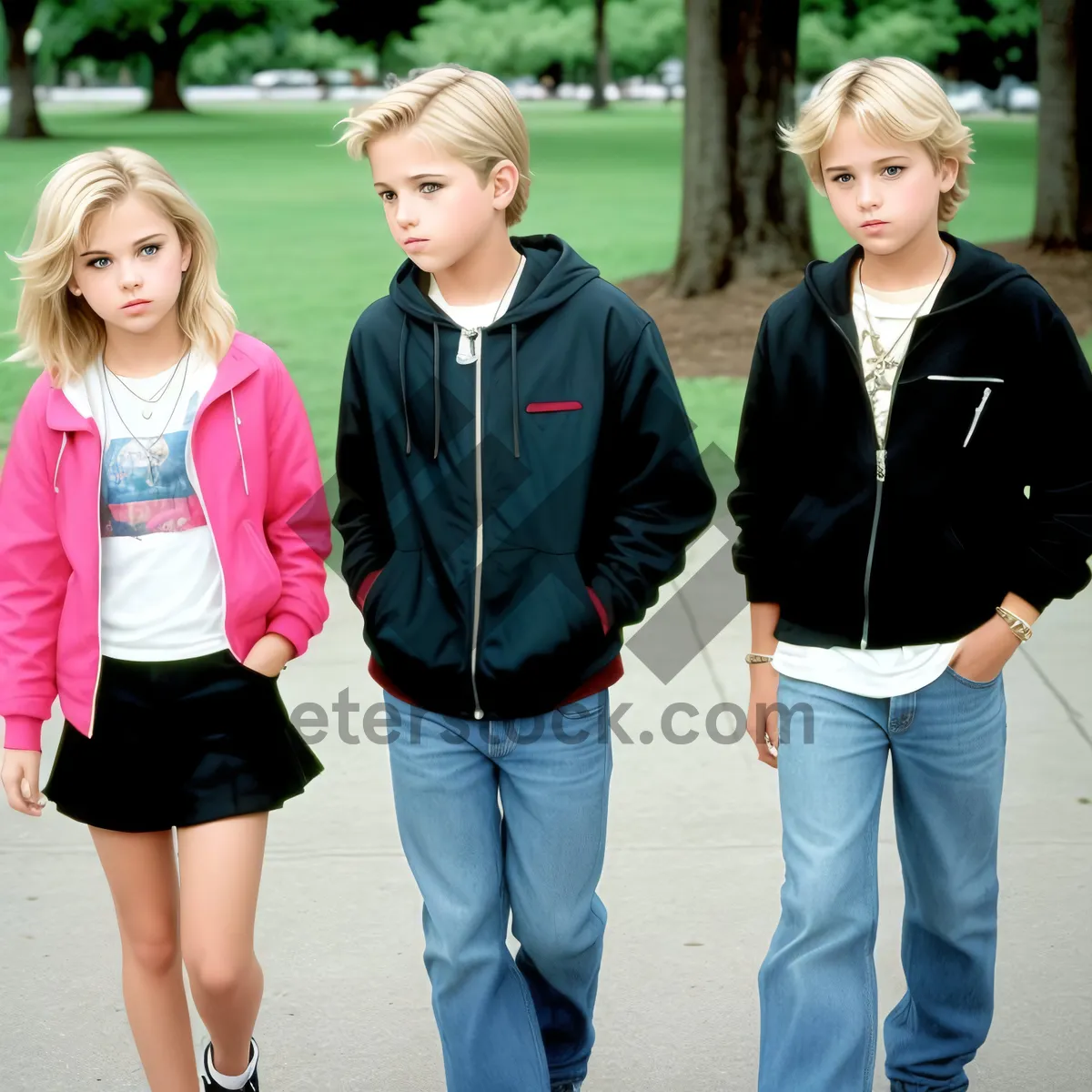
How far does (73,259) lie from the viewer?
3150 mm

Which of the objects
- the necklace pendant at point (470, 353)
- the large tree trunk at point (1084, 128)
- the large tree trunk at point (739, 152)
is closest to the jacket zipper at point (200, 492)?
the necklace pendant at point (470, 353)

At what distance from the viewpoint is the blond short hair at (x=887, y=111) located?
3.09m

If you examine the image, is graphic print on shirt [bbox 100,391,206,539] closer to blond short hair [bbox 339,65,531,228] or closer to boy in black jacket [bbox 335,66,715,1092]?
boy in black jacket [bbox 335,66,715,1092]

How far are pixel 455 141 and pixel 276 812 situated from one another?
8.92 ft

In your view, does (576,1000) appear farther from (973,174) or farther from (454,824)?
(973,174)

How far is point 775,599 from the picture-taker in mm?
3367

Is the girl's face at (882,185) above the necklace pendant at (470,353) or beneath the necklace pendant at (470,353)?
above

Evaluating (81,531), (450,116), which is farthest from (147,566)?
(450,116)

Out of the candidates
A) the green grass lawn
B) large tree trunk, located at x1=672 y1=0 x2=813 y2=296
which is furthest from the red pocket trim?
large tree trunk, located at x1=672 y1=0 x2=813 y2=296

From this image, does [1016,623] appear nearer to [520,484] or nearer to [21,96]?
[520,484]

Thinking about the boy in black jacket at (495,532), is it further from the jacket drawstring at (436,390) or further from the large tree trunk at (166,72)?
the large tree trunk at (166,72)

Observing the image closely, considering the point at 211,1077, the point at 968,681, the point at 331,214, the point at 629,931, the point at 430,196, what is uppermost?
the point at 430,196

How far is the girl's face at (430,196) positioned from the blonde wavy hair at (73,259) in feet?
1.15

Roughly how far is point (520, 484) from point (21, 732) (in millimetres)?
1010
